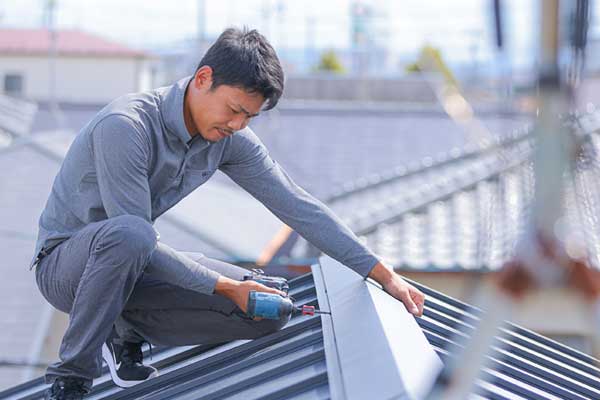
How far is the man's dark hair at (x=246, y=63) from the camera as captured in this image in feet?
12.5

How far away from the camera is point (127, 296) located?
383 cm

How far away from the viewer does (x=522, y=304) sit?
212 cm

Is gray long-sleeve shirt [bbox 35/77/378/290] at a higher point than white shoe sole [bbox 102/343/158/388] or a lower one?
higher

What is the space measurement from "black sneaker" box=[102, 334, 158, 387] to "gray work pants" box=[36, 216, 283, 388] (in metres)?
0.04

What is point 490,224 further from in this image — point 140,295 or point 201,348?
point 201,348

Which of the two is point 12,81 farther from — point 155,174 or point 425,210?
point 155,174

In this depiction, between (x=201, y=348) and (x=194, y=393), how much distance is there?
2.34 ft

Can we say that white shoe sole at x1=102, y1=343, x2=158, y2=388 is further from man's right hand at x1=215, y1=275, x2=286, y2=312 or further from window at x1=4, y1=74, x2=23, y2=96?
window at x1=4, y1=74, x2=23, y2=96

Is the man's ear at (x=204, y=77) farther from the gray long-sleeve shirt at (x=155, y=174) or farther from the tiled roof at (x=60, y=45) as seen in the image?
the tiled roof at (x=60, y=45)

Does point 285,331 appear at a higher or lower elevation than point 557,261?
lower

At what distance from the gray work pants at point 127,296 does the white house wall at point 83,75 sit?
32300 millimetres

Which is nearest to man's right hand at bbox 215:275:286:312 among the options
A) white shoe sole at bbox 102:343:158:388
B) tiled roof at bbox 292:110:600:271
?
white shoe sole at bbox 102:343:158:388

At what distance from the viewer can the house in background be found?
36969 millimetres

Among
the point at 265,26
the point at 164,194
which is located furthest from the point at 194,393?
the point at 265,26
